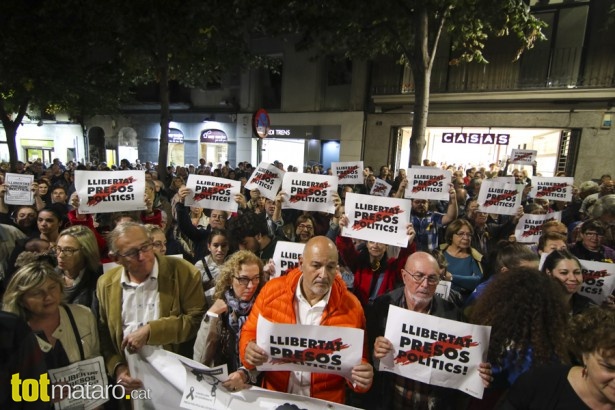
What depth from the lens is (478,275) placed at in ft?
12.8

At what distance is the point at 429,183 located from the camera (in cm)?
582

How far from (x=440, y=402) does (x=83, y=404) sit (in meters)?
2.25

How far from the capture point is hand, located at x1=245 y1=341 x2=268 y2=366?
2248mm

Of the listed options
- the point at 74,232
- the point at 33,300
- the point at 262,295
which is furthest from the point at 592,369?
the point at 74,232

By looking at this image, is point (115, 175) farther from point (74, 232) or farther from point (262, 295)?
point (262, 295)

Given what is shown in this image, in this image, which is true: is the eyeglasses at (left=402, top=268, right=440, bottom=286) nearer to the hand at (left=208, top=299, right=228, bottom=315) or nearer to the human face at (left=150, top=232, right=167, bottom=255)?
the hand at (left=208, top=299, right=228, bottom=315)

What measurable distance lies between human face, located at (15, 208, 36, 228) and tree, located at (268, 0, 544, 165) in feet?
24.3

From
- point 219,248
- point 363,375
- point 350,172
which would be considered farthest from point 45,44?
point 363,375

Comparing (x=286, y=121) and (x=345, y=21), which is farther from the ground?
(x=345, y=21)

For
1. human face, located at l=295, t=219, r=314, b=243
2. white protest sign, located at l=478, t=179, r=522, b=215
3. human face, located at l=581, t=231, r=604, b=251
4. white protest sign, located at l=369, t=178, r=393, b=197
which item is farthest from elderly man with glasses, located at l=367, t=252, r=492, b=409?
white protest sign, located at l=369, t=178, r=393, b=197

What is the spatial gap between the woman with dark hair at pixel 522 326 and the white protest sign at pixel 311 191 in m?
2.83

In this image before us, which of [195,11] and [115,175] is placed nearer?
[115,175]

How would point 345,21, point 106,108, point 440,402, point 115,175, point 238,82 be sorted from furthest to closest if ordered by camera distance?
point 238,82, point 106,108, point 345,21, point 115,175, point 440,402

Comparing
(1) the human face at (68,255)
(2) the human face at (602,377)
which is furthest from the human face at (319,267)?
(1) the human face at (68,255)
